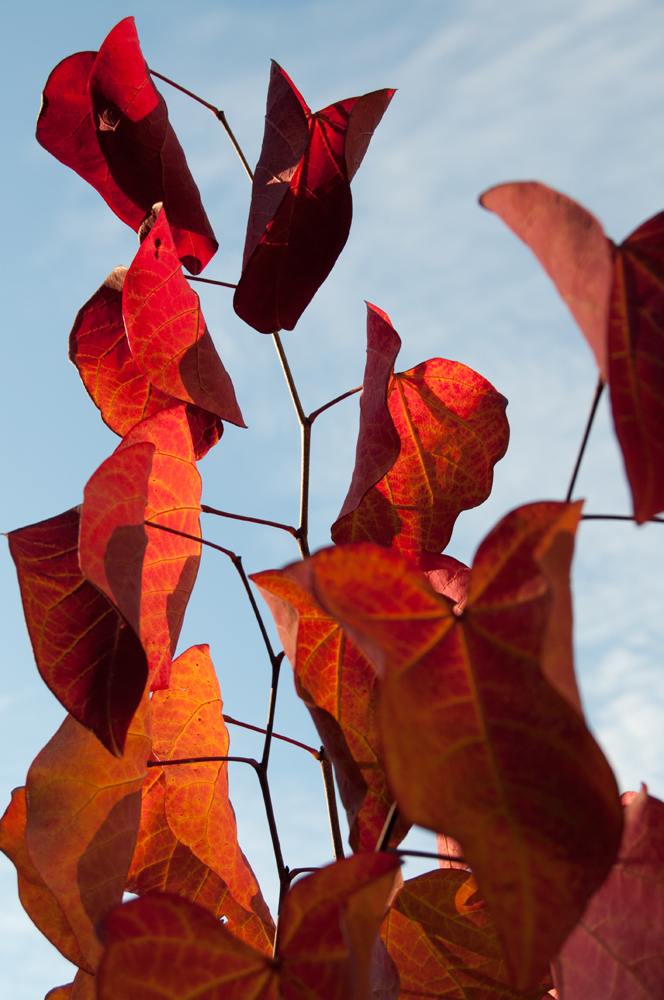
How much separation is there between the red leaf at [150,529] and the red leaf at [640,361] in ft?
1.21

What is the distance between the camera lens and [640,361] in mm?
467

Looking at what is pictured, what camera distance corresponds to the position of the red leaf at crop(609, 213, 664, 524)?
1.44 ft

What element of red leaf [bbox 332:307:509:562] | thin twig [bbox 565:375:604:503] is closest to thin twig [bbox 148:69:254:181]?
red leaf [bbox 332:307:509:562]

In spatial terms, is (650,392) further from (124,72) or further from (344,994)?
(124,72)

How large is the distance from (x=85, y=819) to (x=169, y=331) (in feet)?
1.52

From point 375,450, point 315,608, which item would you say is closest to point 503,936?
point 315,608

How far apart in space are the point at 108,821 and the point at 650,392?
Answer: 559 millimetres

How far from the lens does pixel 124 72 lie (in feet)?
2.83

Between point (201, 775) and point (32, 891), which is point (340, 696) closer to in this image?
Result: point (201, 775)

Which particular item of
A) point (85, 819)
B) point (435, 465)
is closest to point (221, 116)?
point (435, 465)

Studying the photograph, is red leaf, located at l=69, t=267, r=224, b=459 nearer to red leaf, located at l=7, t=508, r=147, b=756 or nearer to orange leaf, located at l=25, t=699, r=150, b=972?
red leaf, located at l=7, t=508, r=147, b=756

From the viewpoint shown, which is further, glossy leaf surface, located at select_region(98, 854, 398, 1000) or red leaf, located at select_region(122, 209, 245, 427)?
red leaf, located at select_region(122, 209, 245, 427)

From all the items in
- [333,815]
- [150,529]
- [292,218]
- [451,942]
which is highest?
[292,218]

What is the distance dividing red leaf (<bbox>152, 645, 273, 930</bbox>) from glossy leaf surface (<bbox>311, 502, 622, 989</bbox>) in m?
0.40
